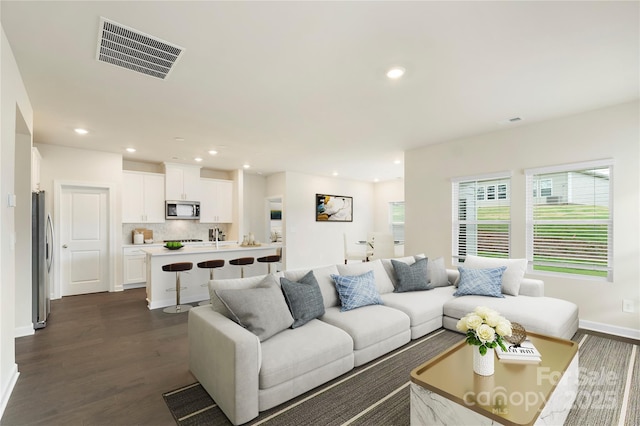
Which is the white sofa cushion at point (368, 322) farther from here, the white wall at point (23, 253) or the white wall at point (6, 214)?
the white wall at point (23, 253)

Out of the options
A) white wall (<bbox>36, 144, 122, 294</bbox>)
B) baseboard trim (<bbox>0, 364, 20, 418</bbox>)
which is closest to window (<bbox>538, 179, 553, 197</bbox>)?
baseboard trim (<bbox>0, 364, 20, 418</bbox>)

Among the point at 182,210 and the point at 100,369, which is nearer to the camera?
the point at 100,369

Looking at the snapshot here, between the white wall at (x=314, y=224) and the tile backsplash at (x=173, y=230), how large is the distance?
6.69ft

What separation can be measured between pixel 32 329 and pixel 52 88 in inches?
110

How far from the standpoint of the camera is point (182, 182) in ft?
22.3

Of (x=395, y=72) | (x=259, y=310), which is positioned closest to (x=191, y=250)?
(x=259, y=310)

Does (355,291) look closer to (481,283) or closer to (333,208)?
(481,283)

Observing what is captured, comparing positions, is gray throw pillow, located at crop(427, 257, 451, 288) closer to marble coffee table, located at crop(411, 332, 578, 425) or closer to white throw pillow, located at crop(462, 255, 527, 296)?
white throw pillow, located at crop(462, 255, 527, 296)

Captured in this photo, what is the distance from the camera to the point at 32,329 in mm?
3582

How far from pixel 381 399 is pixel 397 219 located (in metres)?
7.59

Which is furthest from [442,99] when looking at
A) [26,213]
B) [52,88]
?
[26,213]

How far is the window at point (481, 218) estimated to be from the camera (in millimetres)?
4449

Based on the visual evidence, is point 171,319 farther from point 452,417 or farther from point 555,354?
point 555,354

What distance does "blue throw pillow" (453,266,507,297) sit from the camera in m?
3.64
